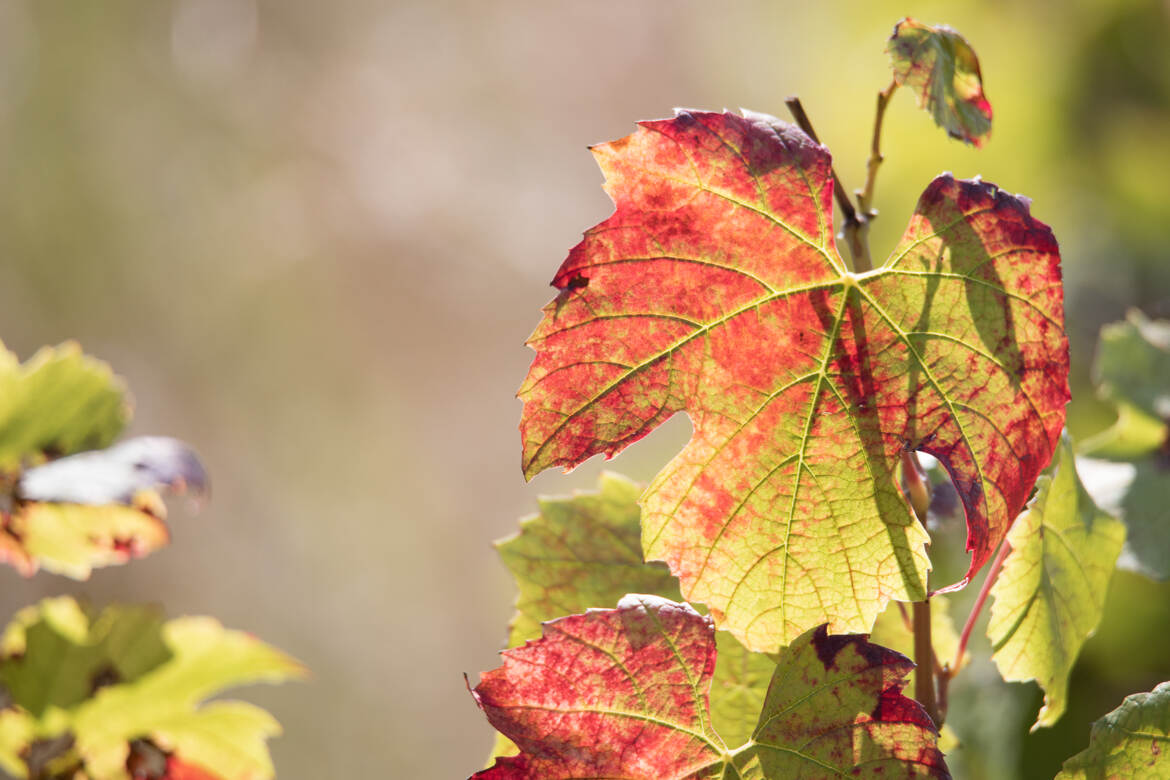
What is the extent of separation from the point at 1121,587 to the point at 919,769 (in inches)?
39.3

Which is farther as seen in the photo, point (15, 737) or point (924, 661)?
point (15, 737)

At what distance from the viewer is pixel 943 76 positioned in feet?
1.08

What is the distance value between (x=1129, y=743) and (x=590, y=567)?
0.22 metres

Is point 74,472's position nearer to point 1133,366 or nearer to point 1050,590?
point 1050,590

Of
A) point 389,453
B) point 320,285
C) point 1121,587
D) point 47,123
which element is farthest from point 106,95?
point 1121,587

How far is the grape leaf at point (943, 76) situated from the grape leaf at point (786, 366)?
35mm

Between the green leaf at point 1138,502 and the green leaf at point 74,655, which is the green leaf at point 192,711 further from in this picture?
the green leaf at point 1138,502

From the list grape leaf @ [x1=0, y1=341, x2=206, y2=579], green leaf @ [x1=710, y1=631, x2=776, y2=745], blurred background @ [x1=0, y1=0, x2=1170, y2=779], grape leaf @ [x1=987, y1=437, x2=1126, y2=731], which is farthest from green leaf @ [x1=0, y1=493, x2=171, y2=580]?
blurred background @ [x1=0, y1=0, x2=1170, y2=779]

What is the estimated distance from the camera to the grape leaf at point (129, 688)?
21.3 inches

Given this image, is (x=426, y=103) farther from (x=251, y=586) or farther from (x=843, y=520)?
(x=843, y=520)

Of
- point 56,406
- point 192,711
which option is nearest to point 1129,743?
point 192,711

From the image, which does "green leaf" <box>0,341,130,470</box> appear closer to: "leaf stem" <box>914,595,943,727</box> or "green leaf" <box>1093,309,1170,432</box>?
"leaf stem" <box>914,595,943,727</box>

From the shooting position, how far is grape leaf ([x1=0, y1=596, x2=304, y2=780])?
0.54 meters

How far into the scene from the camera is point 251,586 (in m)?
8.91
